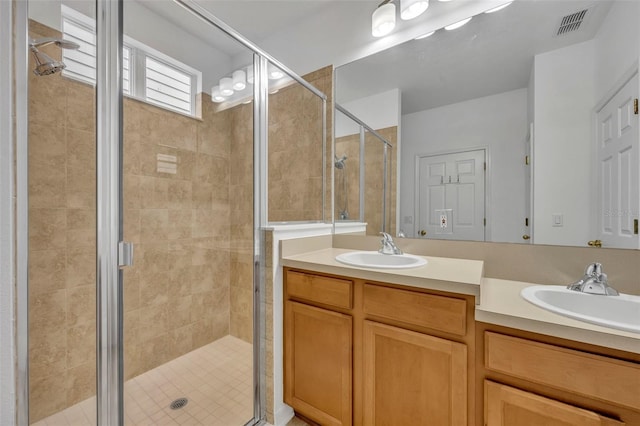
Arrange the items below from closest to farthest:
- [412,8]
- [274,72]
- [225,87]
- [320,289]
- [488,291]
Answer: [488,291] → [320,289] → [412,8] → [274,72] → [225,87]

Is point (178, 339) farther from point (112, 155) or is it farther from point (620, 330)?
point (620, 330)

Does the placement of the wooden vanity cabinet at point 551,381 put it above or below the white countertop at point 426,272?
below

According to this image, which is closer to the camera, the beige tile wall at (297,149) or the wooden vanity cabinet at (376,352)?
the wooden vanity cabinet at (376,352)

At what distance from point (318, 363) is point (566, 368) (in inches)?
37.8

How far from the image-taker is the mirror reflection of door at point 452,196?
1.39 metres

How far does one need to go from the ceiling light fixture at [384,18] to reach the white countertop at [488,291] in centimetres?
144

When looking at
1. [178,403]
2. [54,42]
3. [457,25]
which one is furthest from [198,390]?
[457,25]

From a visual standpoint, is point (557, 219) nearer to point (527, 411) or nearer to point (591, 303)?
point (591, 303)

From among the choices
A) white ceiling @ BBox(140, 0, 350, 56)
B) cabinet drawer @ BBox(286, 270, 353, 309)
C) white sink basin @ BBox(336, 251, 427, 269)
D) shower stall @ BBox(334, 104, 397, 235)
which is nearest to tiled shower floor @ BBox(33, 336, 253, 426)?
cabinet drawer @ BBox(286, 270, 353, 309)

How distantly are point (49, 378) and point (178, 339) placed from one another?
608 millimetres

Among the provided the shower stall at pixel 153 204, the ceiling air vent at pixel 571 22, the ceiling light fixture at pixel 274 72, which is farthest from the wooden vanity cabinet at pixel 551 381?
the ceiling light fixture at pixel 274 72

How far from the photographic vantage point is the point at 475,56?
1.40 metres

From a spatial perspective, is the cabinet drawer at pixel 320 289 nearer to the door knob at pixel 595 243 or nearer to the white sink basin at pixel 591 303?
the white sink basin at pixel 591 303

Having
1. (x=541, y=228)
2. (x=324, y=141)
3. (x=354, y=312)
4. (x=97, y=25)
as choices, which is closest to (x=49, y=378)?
(x=354, y=312)
